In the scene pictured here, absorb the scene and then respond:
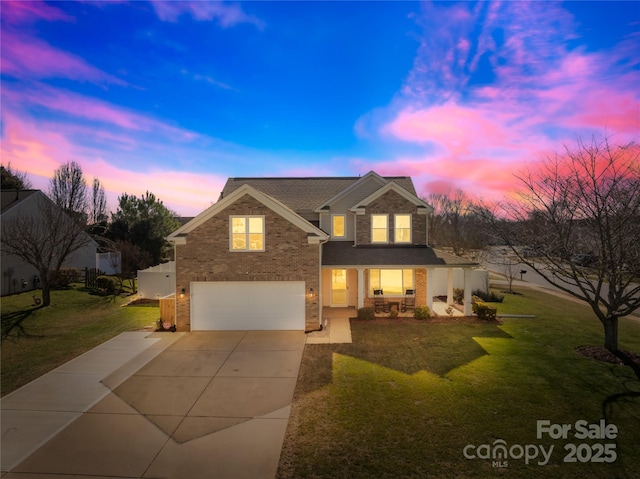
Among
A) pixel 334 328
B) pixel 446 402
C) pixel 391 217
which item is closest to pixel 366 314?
pixel 334 328

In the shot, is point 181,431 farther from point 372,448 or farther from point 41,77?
point 41,77

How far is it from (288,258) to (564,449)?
1066 centimetres

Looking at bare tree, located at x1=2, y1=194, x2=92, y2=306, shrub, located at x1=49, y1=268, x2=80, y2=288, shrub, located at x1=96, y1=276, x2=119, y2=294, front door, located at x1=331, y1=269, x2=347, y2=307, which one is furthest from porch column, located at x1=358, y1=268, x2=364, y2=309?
shrub, located at x1=49, y1=268, x2=80, y2=288

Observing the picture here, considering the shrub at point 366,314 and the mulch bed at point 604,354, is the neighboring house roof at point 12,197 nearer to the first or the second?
the shrub at point 366,314

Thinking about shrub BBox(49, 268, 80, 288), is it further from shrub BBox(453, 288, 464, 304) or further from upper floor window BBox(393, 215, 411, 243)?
shrub BBox(453, 288, 464, 304)

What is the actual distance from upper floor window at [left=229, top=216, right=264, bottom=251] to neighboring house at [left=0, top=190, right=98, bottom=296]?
19240 mm

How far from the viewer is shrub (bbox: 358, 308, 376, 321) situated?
51.5ft

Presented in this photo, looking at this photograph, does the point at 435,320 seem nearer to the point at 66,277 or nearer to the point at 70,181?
the point at 66,277

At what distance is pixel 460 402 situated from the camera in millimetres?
7910

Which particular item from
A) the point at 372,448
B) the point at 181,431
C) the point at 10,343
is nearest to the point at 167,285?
the point at 10,343

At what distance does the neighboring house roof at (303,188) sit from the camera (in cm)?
2114

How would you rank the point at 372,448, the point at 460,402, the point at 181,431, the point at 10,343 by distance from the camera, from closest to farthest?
the point at 372,448 < the point at 181,431 < the point at 460,402 < the point at 10,343

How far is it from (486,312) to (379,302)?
5.38 metres

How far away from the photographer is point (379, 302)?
17.2 m
